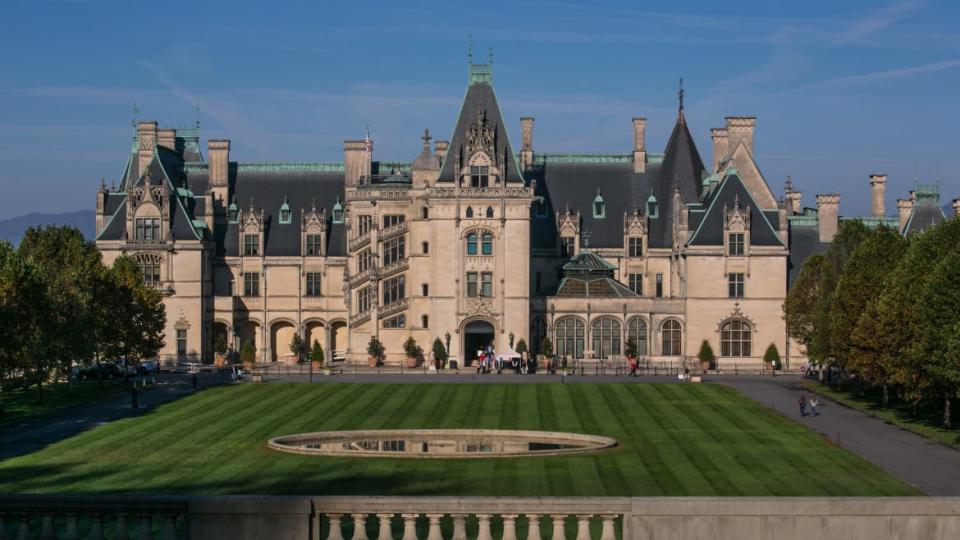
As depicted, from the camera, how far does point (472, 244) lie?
372 feet

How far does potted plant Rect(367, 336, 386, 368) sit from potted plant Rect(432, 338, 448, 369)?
438 centimetres

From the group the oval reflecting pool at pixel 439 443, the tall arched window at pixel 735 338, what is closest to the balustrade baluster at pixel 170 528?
the oval reflecting pool at pixel 439 443

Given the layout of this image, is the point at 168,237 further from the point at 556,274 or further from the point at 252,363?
the point at 556,274

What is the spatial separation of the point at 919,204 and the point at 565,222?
2735 centimetres

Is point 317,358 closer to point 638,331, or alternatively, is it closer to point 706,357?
point 638,331

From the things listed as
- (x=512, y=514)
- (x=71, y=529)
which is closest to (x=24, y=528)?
(x=71, y=529)

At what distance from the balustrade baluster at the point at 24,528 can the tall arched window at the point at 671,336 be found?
309 ft

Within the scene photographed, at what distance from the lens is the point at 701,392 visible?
85562mm

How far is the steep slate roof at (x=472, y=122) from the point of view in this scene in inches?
4439

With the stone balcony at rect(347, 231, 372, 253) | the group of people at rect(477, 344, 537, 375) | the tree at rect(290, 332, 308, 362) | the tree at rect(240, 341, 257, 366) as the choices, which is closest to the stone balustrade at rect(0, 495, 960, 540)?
the group of people at rect(477, 344, 537, 375)

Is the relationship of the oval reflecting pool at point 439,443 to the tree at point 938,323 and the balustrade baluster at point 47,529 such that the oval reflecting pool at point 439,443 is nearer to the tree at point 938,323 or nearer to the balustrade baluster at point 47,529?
the tree at point 938,323

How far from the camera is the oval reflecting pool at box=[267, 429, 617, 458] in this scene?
56.5m

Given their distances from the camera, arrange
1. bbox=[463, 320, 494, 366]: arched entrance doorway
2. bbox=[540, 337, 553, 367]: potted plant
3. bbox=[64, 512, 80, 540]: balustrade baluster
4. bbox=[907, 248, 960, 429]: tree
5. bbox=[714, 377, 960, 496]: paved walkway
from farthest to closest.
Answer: bbox=[463, 320, 494, 366]: arched entrance doorway, bbox=[540, 337, 553, 367]: potted plant, bbox=[907, 248, 960, 429]: tree, bbox=[714, 377, 960, 496]: paved walkway, bbox=[64, 512, 80, 540]: balustrade baluster

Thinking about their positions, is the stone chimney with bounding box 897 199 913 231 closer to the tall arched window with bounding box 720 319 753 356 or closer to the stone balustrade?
the tall arched window with bounding box 720 319 753 356
